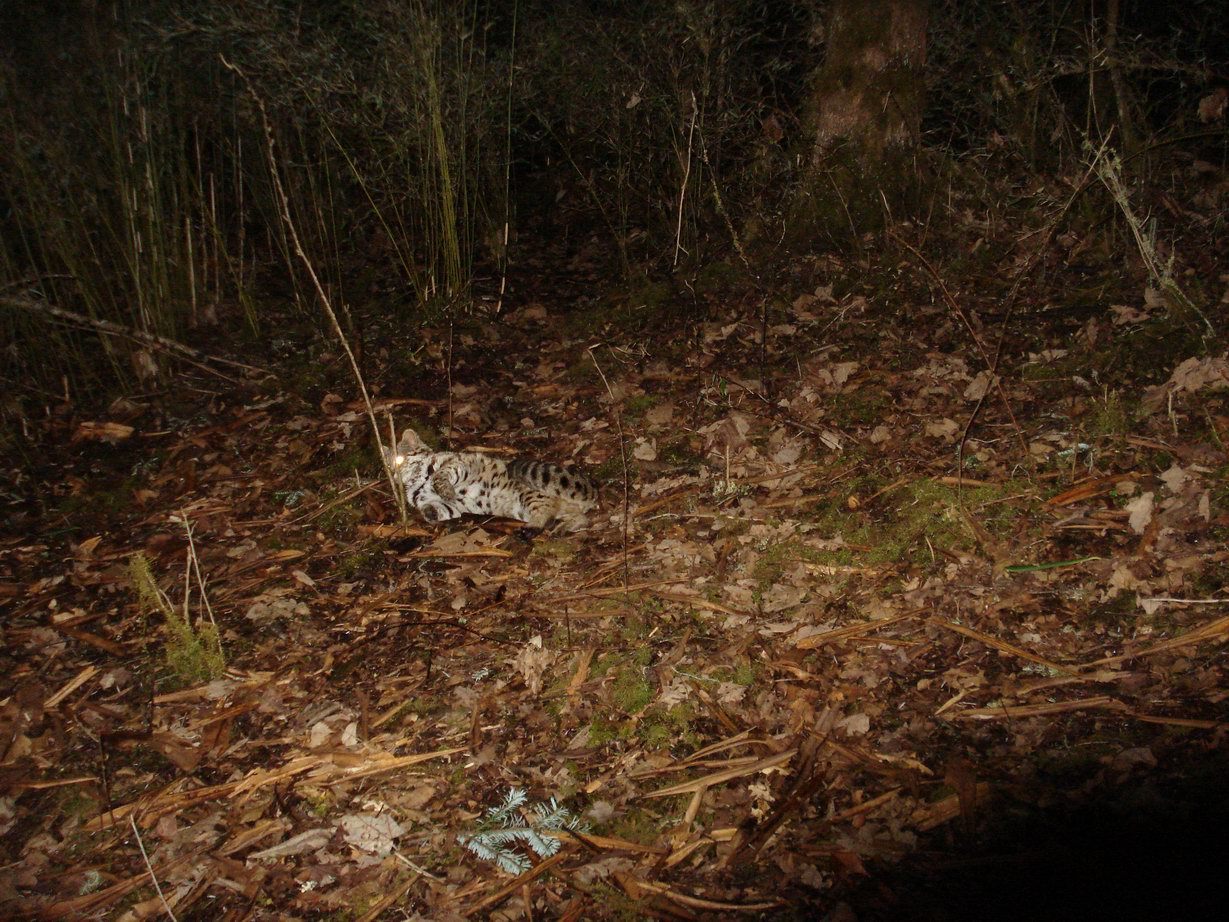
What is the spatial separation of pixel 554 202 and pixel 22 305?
4.95m

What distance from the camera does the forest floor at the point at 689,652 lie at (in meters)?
2.64

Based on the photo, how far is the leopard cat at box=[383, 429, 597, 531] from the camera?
439 centimetres

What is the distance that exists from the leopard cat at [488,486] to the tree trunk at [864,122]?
3.04 meters

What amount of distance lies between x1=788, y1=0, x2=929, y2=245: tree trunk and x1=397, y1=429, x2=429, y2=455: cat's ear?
10.9 ft

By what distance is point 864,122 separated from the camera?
6016 mm

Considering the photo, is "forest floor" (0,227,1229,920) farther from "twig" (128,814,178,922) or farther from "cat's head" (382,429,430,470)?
"cat's head" (382,429,430,470)

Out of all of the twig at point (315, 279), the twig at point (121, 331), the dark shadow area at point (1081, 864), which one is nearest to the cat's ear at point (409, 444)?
the twig at point (315, 279)

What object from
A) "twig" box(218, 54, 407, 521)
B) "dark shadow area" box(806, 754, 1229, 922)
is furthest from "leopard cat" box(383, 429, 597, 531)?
"dark shadow area" box(806, 754, 1229, 922)

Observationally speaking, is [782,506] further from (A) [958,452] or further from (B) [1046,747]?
(B) [1046,747]

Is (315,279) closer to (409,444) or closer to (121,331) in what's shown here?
(409,444)

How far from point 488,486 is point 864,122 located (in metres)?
3.99

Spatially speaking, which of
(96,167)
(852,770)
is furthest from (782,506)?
(96,167)

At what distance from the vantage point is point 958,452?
3.94 m

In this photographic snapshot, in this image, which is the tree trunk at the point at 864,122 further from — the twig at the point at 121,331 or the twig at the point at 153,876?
Answer: the twig at the point at 153,876
